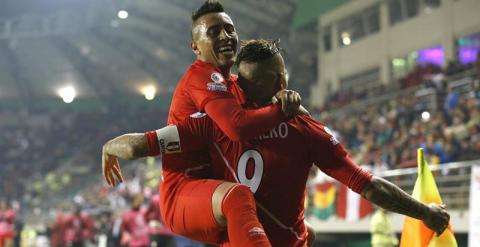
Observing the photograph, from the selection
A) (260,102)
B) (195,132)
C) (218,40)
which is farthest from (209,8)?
(195,132)

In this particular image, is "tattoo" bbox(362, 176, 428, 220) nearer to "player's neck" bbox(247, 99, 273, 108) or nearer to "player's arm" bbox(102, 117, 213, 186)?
"player's neck" bbox(247, 99, 273, 108)

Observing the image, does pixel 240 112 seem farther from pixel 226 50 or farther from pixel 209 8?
pixel 209 8

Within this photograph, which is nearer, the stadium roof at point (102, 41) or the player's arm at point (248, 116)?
the player's arm at point (248, 116)

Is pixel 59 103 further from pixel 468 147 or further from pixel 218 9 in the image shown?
pixel 218 9

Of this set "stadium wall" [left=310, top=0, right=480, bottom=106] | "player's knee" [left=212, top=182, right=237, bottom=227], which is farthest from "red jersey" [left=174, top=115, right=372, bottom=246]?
"stadium wall" [left=310, top=0, right=480, bottom=106]

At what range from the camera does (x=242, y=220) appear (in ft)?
10.7

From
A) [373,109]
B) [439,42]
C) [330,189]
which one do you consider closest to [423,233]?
[330,189]

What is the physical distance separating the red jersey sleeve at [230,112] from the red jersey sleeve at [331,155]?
0.31m

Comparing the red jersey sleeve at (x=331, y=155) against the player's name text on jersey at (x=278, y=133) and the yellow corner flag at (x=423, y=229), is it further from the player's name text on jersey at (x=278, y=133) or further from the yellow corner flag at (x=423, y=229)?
the yellow corner flag at (x=423, y=229)

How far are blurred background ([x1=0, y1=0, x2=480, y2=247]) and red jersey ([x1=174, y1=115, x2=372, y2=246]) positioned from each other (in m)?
3.97

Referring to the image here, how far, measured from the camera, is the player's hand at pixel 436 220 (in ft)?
12.4

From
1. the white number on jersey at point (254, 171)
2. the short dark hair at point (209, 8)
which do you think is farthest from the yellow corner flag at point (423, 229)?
the short dark hair at point (209, 8)

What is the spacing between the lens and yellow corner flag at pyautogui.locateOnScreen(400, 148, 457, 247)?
12.8 feet

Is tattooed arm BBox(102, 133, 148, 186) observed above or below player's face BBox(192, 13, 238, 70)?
below
